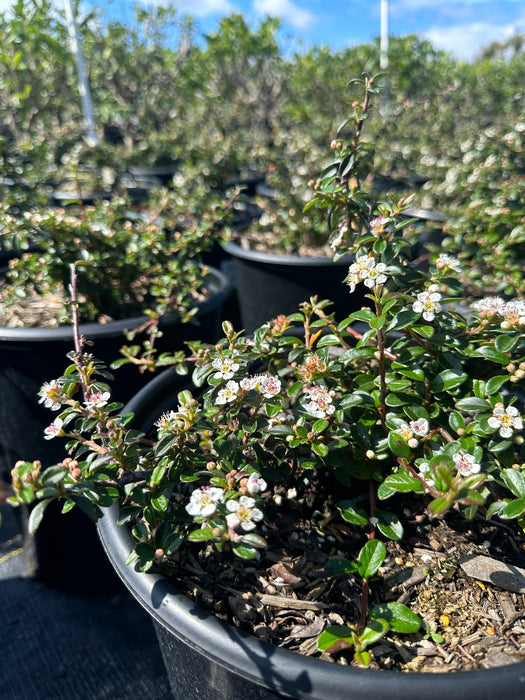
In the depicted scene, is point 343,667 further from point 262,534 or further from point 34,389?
point 34,389

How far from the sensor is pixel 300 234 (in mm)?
2674

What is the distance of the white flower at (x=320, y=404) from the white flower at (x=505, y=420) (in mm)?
285

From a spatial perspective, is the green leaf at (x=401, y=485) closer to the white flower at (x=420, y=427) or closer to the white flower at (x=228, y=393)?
the white flower at (x=420, y=427)

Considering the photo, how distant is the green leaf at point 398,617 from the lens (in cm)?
81

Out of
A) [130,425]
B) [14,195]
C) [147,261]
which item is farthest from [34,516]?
[14,195]

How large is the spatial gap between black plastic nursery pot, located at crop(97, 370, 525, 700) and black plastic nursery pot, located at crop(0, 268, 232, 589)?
2.40 feet

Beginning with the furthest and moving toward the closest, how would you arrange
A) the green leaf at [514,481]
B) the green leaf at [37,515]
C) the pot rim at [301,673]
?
the green leaf at [514,481]
the green leaf at [37,515]
the pot rim at [301,673]

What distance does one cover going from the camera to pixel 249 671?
698 mm

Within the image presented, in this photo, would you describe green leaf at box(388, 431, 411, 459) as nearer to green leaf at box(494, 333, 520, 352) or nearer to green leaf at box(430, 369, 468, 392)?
green leaf at box(430, 369, 468, 392)

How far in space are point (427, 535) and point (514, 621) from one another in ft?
0.73

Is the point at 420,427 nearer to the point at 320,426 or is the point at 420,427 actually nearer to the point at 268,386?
the point at 320,426

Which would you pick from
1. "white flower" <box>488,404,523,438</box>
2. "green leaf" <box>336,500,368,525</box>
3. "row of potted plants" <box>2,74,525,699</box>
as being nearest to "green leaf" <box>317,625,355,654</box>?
"row of potted plants" <box>2,74,525,699</box>

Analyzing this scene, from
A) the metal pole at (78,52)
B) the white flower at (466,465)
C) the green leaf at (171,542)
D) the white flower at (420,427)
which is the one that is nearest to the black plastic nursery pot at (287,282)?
the white flower at (420,427)

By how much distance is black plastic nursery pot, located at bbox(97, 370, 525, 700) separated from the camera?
64 centimetres
